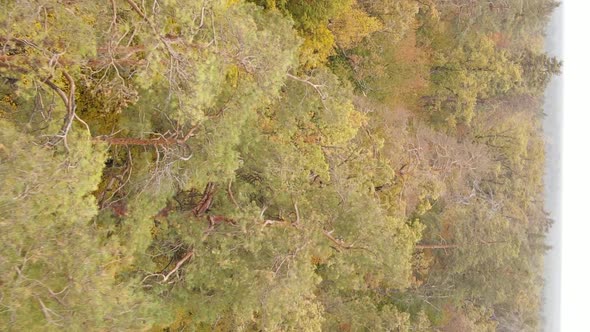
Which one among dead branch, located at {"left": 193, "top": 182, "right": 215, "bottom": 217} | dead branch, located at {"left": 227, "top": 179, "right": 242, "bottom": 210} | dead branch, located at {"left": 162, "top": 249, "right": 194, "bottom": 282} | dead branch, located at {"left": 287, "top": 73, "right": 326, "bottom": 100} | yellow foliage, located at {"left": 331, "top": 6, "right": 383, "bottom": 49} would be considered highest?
yellow foliage, located at {"left": 331, "top": 6, "right": 383, "bottom": 49}

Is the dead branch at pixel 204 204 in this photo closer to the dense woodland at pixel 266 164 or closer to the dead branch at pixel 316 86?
the dense woodland at pixel 266 164

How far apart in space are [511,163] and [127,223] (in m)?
18.7

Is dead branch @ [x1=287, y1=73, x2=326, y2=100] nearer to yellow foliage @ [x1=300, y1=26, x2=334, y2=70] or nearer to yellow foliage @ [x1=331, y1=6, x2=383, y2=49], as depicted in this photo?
yellow foliage @ [x1=300, y1=26, x2=334, y2=70]

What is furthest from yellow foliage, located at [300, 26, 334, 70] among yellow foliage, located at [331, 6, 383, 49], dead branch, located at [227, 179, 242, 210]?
dead branch, located at [227, 179, 242, 210]

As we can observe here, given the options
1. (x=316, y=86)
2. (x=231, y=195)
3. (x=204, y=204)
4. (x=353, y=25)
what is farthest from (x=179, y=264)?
(x=353, y=25)

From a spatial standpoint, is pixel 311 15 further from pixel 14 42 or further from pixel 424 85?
pixel 14 42

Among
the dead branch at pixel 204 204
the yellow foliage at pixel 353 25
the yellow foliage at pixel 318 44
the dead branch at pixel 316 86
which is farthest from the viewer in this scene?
the yellow foliage at pixel 353 25

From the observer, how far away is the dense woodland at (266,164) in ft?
24.8

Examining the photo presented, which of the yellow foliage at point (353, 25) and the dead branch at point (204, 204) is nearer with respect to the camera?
the dead branch at point (204, 204)

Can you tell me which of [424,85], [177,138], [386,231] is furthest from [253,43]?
[424,85]

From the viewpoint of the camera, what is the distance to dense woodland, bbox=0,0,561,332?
755 cm

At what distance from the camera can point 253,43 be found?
10164 millimetres

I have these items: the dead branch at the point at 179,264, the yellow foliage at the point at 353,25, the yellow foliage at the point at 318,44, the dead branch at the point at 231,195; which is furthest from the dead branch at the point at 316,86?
the yellow foliage at the point at 353,25

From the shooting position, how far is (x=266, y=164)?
1302 centimetres
